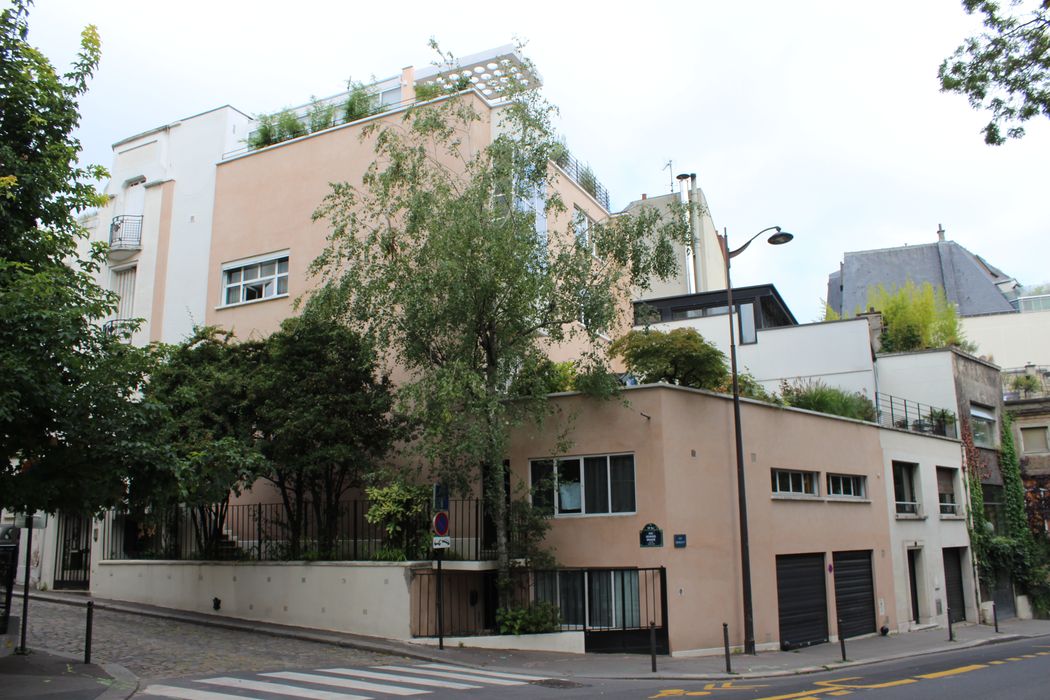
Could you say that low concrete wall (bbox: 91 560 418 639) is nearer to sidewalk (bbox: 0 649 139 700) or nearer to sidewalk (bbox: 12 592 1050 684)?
sidewalk (bbox: 12 592 1050 684)

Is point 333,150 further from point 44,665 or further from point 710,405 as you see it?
point 44,665

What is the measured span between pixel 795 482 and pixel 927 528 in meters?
7.44

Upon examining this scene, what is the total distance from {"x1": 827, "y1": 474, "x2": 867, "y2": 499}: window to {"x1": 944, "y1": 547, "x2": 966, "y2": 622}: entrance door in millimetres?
5806

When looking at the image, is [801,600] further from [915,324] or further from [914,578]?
[915,324]

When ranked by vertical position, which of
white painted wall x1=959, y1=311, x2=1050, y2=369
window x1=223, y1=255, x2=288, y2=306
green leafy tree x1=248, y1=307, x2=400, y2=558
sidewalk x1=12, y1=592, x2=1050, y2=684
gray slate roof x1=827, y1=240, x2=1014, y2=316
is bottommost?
sidewalk x1=12, y1=592, x2=1050, y2=684

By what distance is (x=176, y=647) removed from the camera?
15.6 m

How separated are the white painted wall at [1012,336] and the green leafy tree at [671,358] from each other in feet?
95.5

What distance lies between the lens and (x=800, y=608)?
67.4 feet

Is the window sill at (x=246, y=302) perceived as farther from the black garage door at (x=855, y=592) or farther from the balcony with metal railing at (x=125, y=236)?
the black garage door at (x=855, y=592)

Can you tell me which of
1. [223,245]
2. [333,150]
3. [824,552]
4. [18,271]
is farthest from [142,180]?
[824,552]

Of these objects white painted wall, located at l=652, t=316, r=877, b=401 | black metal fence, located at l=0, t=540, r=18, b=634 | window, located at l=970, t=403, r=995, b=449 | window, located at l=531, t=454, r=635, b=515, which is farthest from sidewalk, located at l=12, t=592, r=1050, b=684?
window, located at l=970, t=403, r=995, b=449

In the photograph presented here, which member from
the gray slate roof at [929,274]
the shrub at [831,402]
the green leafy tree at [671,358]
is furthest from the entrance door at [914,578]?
the gray slate roof at [929,274]

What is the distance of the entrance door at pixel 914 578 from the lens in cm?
2555

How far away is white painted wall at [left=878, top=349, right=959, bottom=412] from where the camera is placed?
29.5 m
